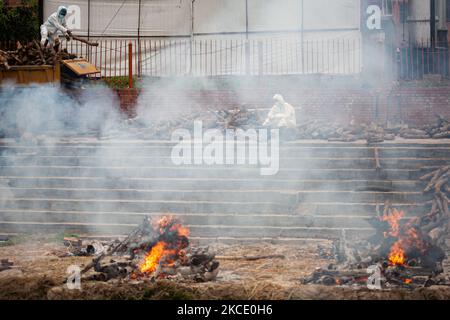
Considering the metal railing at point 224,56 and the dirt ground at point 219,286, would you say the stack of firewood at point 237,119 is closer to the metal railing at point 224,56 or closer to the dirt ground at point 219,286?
the metal railing at point 224,56

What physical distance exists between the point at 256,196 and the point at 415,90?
7929 millimetres

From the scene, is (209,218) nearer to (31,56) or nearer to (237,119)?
(237,119)

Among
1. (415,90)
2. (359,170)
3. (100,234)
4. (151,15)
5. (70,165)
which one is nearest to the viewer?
(100,234)

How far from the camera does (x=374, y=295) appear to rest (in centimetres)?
652

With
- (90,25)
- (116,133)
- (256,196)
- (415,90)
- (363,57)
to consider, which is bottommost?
(256,196)

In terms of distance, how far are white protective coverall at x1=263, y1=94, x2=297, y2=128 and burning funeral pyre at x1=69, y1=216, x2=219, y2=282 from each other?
661 centimetres

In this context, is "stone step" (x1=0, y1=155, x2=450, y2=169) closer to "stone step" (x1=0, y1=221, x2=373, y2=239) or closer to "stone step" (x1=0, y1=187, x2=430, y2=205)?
"stone step" (x1=0, y1=187, x2=430, y2=205)

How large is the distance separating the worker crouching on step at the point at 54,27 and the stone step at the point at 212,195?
6.29 m

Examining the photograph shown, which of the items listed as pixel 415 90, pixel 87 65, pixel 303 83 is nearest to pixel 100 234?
pixel 87 65

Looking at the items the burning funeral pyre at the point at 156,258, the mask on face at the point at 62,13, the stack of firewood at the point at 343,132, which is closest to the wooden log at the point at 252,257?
the burning funeral pyre at the point at 156,258

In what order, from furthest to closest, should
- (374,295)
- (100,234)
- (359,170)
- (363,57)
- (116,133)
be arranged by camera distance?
(363,57) < (116,133) < (359,170) < (100,234) < (374,295)

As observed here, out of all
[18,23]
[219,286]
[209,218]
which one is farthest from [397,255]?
[18,23]

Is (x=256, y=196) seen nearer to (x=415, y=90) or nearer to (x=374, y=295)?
(x=374, y=295)

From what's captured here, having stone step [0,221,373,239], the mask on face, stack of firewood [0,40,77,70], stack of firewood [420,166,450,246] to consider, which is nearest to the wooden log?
stone step [0,221,373,239]
